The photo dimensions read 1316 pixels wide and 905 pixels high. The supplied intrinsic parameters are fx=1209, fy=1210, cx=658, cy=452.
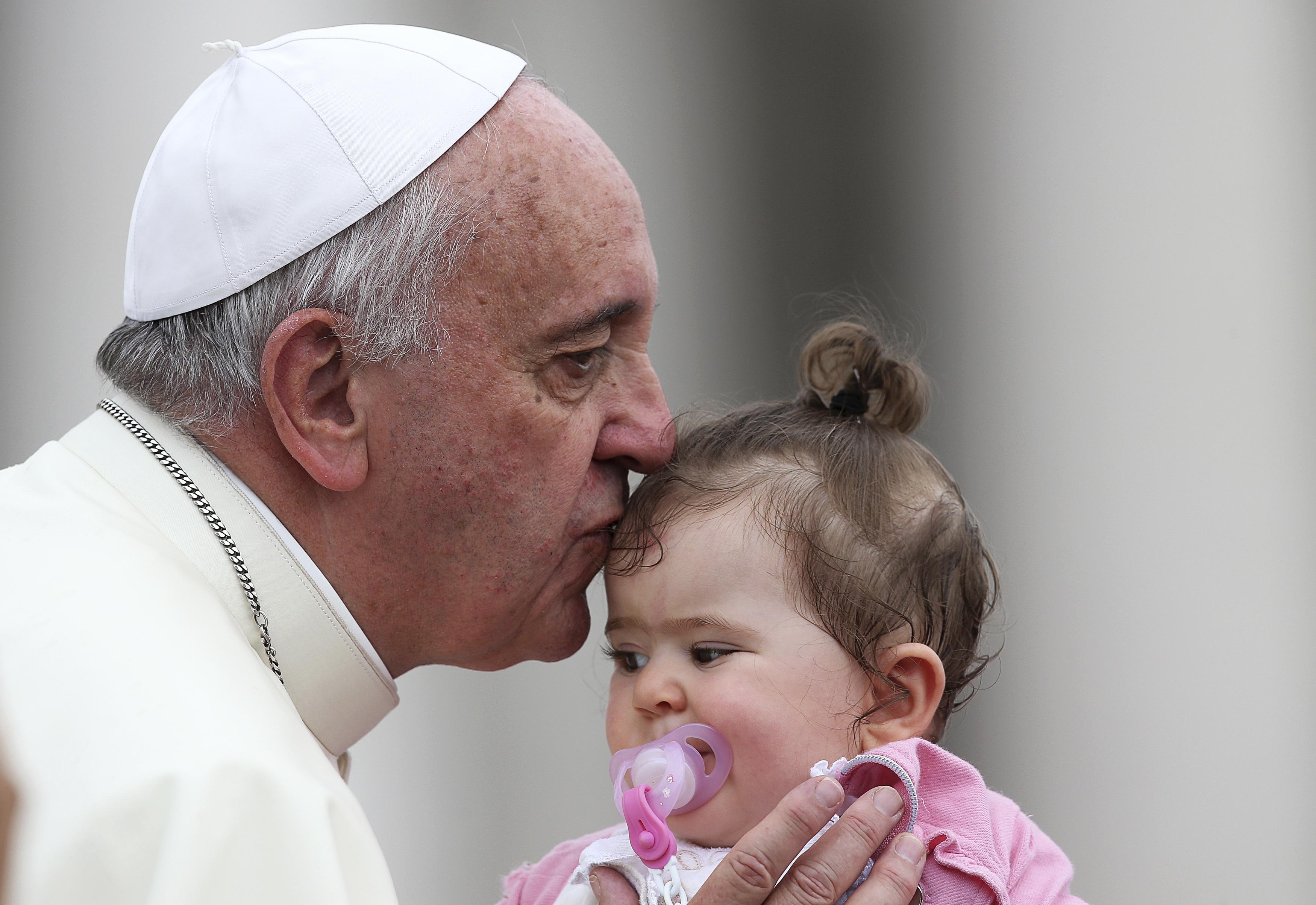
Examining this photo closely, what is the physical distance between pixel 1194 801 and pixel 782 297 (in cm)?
218

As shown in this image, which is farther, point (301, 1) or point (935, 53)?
point (935, 53)

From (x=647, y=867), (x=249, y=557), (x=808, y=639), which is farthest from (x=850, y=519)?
(x=249, y=557)

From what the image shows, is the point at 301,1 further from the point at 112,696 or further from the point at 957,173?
the point at 112,696

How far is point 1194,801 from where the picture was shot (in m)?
3.62

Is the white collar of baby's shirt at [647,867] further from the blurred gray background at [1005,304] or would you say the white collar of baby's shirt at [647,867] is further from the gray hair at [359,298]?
the blurred gray background at [1005,304]

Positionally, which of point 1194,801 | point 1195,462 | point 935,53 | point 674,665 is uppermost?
point 935,53

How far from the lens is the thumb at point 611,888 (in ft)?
5.98

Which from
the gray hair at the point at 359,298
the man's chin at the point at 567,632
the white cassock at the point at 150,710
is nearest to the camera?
the white cassock at the point at 150,710

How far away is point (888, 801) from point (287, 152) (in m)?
1.34

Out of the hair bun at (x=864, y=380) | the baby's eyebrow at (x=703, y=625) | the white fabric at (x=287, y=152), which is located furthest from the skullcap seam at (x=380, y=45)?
the baby's eyebrow at (x=703, y=625)

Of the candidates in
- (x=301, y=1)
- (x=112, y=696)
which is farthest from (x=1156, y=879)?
(x=301, y=1)

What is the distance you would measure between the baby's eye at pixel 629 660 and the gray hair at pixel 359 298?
58 centimetres

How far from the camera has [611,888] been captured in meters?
1.84

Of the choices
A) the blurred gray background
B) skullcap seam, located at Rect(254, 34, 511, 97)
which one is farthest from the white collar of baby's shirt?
the blurred gray background
